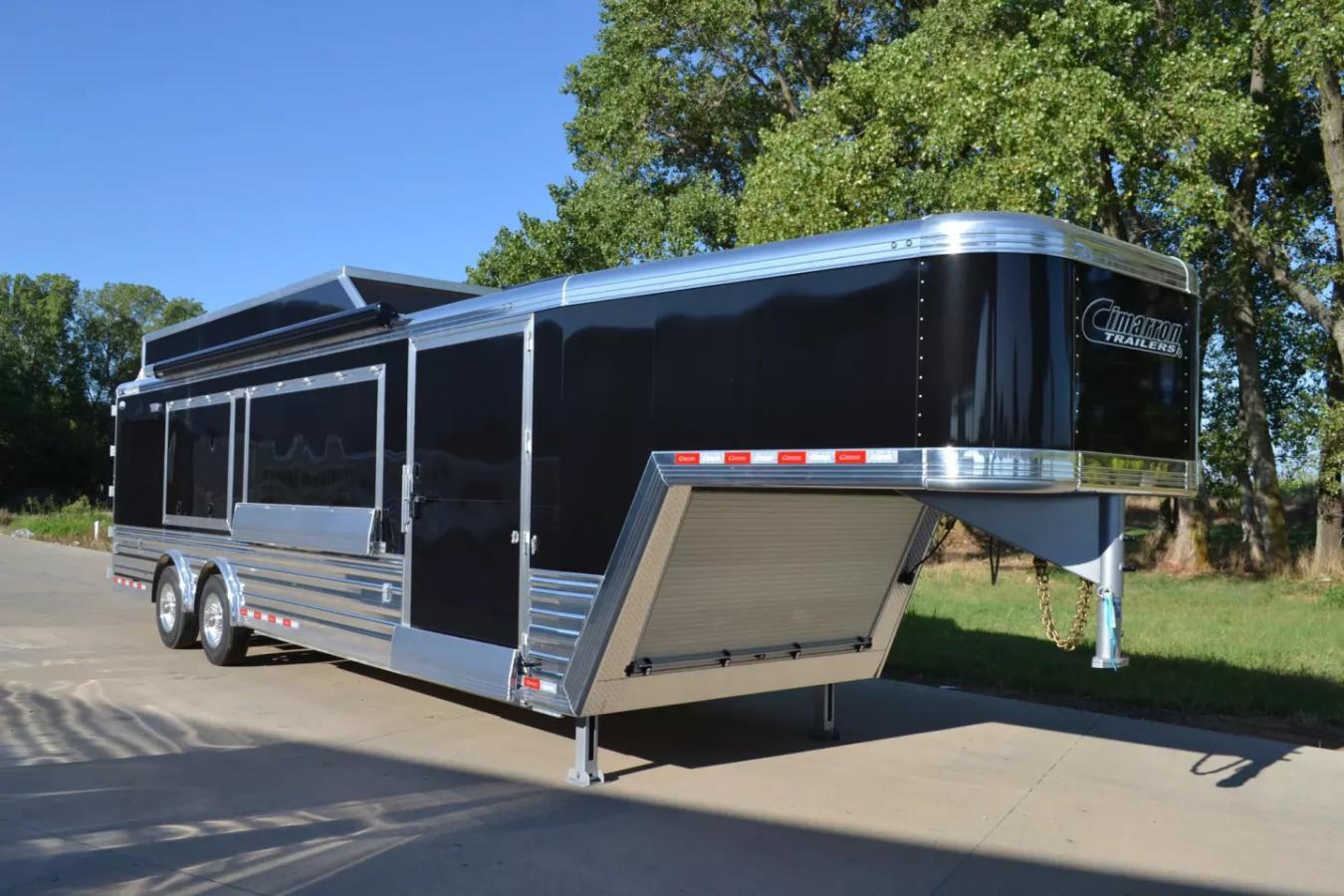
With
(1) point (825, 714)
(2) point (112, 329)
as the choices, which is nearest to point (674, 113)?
(1) point (825, 714)

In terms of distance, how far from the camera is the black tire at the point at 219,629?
9.71m

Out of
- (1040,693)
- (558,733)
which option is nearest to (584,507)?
(558,733)

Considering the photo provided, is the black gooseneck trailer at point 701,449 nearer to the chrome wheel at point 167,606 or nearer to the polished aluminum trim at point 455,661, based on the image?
the polished aluminum trim at point 455,661

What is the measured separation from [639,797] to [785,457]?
2.23 m

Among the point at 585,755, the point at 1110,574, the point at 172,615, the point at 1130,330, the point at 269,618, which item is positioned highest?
the point at 1130,330

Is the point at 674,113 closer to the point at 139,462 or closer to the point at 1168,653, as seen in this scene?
the point at 139,462

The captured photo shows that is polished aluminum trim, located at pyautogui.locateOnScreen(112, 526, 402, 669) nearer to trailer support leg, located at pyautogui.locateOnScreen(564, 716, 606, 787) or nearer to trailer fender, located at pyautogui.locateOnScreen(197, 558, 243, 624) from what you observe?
trailer fender, located at pyautogui.locateOnScreen(197, 558, 243, 624)

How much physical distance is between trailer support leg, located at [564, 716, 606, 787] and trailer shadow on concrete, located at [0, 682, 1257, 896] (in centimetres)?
11

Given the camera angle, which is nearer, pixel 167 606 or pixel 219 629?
pixel 219 629

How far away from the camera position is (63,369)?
60562 mm

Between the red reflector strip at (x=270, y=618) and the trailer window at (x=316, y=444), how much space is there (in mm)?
885

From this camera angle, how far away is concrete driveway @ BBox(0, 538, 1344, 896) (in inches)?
199

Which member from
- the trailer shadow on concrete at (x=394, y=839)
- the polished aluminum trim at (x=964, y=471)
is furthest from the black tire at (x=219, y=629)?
the polished aluminum trim at (x=964, y=471)

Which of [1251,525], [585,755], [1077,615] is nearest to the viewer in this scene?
[1077,615]
